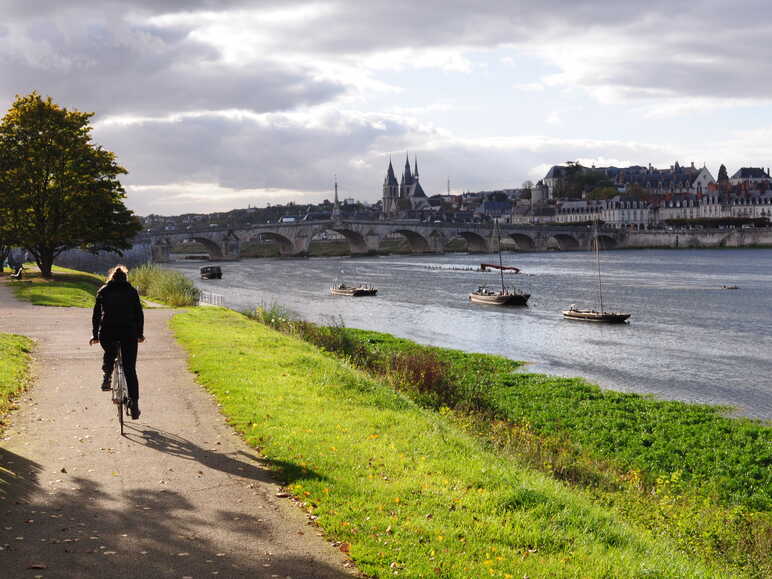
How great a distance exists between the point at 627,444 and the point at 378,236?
419 feet

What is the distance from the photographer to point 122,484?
345 inches

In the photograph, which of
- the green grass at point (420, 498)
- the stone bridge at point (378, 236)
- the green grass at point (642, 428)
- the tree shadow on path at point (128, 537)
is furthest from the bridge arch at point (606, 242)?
the tree shadow on path at point (128, 537)

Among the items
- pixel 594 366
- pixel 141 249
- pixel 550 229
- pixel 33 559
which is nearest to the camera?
pixel 33 559

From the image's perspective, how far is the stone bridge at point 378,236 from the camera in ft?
420

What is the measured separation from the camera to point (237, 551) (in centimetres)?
702

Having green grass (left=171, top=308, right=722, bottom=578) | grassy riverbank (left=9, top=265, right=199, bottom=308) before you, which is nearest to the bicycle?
green grass (left=171, top=308, right=722, bottom=578)

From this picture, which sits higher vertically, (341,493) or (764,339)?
(341,493)

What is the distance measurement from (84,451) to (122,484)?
155 cm

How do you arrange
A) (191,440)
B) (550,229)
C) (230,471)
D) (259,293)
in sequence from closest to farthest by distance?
1. (230,471)
2. (191,440)
3. (259,293)
4. (550,229)

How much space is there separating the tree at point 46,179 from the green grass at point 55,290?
1882 millimetres

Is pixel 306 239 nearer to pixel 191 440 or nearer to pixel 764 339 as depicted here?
pixel 764 339

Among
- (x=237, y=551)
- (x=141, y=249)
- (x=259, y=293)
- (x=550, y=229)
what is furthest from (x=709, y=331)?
(x=550, y=229)

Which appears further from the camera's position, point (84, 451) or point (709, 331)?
point (709, 331)

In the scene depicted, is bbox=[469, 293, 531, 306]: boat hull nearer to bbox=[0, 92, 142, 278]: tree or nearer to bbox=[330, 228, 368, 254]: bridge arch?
bbox=[0, 92, 142, 278]: tree
